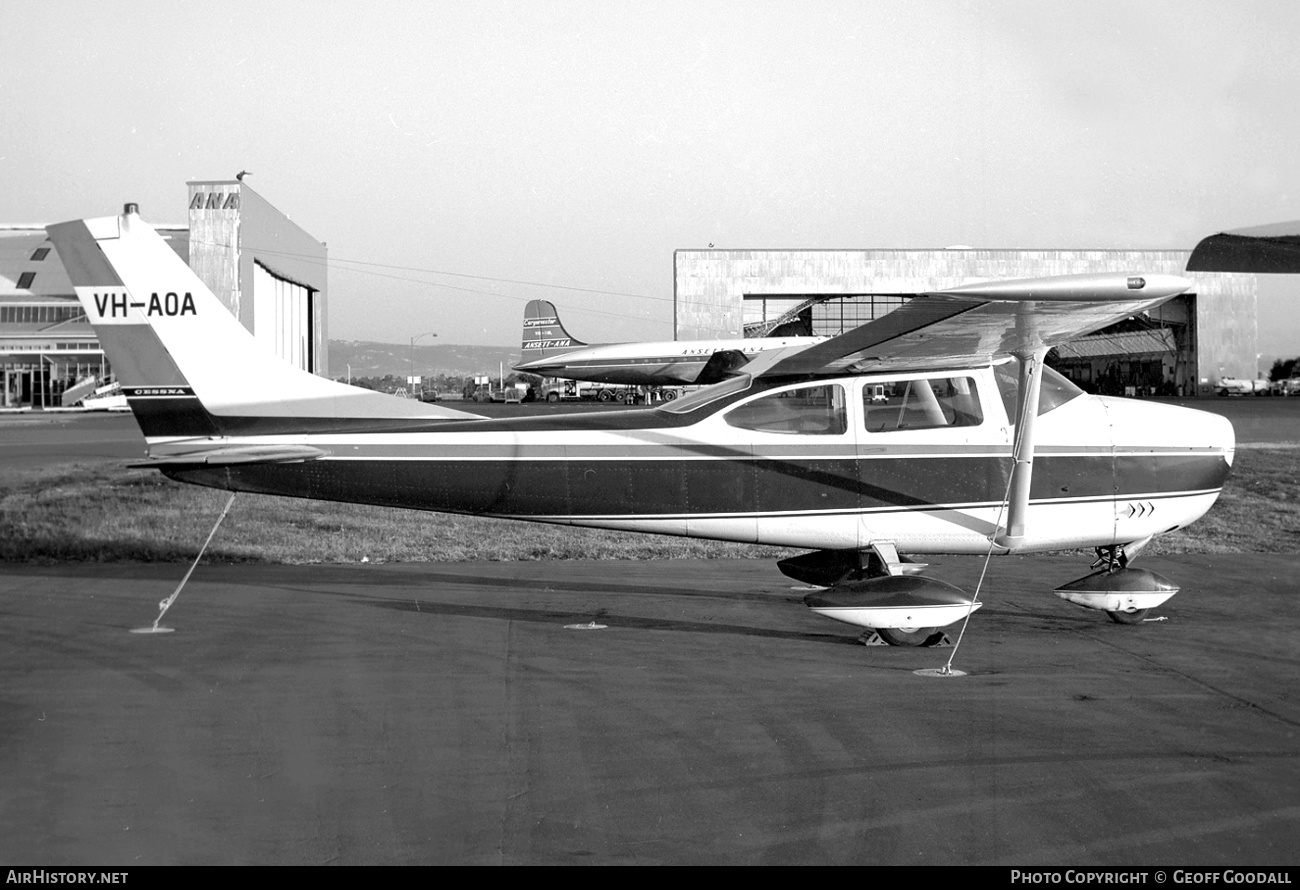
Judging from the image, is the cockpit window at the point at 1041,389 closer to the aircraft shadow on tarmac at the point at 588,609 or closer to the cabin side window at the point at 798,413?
the cabin side window at the point at 798,413

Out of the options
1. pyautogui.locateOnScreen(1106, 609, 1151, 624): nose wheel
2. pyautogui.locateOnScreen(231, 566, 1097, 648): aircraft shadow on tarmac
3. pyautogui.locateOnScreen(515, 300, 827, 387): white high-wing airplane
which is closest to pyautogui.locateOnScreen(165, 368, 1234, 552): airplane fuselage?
pyautogui.locateOnScreen(1106, 609, 1151, 624): nose wheel

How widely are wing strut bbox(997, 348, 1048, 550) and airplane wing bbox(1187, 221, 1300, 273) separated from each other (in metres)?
3.83

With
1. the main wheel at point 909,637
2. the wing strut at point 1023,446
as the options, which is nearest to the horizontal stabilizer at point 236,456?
the main wheel at point 909,637

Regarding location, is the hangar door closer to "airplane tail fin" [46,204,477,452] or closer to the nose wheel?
"airplane tail fin" [46,204,477,452]

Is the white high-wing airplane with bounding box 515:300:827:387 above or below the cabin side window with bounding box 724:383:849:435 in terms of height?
above

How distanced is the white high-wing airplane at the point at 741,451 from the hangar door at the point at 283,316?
85.9 ft

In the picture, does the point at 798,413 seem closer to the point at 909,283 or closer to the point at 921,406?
the point at 921,406

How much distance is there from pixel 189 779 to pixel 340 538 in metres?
8.43

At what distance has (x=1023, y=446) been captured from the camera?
7352 mm

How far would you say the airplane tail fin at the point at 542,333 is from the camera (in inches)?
2063

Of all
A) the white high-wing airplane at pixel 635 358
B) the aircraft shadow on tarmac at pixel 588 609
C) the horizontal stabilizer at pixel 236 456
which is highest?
the white high-wing airplane at pixel 635 358

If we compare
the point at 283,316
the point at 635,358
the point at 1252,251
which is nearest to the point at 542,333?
the point at 635,358

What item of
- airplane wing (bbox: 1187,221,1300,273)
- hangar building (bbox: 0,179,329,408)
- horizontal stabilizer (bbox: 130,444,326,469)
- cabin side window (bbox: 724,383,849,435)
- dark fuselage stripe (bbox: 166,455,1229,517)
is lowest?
dark fuselage stripe (bbox: 166,455,1229,517)

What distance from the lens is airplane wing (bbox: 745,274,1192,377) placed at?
5754 millimetres
